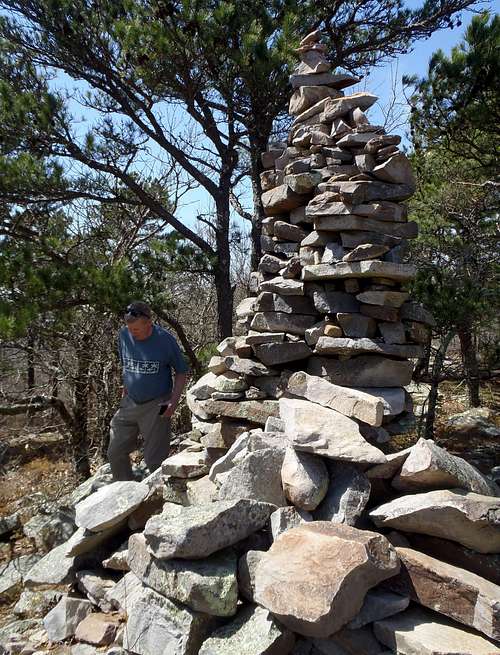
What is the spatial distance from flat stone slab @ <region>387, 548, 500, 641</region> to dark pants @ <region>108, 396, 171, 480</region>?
2.58 metres

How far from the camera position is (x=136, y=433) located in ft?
16.7

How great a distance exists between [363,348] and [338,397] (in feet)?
1.49

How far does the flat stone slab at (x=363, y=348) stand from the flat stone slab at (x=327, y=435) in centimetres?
60

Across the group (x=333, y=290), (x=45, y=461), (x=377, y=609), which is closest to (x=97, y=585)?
(x=377, y=609)

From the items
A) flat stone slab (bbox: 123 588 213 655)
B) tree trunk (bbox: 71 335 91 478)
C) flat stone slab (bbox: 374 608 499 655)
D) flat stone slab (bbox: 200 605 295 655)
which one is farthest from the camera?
tree trunk (bbox: 71 335 91 478)

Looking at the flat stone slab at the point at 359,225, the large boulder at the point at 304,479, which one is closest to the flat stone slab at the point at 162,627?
the large boulder at the point at 304,479

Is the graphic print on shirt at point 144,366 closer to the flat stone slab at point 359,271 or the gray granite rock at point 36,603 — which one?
the flat stone slab at point 359,271

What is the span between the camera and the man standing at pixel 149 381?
4.73 metres

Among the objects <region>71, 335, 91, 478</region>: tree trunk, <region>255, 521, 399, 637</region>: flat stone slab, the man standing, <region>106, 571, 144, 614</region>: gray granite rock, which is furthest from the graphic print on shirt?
<region>71, 335, 91, 478</region>: tree trunk

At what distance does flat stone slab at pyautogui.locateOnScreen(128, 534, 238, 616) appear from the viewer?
278 cm

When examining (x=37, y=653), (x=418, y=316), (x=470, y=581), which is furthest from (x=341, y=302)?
(x=37, y=653)

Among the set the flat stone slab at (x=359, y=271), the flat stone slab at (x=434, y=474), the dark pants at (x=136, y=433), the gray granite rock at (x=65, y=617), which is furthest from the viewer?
the dark pants at (x=136, y=433)

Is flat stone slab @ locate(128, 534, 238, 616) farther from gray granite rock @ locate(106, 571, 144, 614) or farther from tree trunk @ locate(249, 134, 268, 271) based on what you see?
tree trunk @ locate(249, 134, 268, 271)

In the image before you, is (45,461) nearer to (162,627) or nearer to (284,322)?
(284,322)
